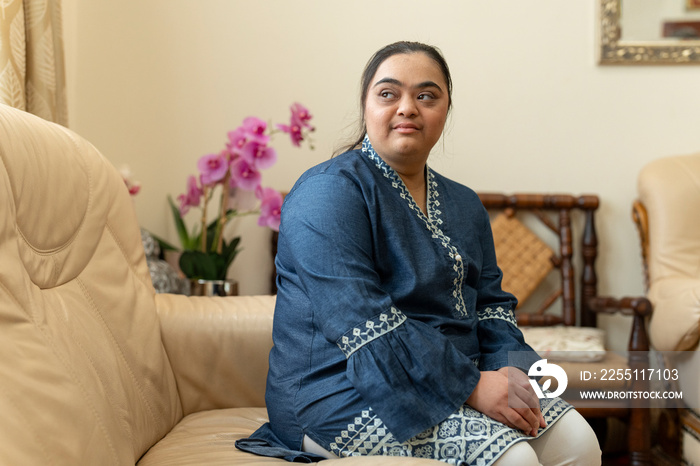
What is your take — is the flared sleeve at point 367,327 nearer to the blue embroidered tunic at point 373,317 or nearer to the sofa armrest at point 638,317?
the blue embroidered tunic at point 373,317

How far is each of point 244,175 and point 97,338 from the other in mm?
1024

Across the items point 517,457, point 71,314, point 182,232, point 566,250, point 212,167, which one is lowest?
point 566,250

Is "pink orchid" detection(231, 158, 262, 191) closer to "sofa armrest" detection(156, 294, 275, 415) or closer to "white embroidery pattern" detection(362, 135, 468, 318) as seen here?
"sofa armrest" detection(156, 294, 275, 415)

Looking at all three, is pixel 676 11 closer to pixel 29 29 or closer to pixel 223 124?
pixel 223 124

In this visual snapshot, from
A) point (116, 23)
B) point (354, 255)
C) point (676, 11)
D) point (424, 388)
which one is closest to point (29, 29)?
point (116, 23)

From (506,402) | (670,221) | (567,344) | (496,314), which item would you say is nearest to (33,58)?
(496,314)

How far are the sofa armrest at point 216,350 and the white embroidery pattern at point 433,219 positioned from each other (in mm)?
471

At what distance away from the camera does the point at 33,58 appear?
1.73 m

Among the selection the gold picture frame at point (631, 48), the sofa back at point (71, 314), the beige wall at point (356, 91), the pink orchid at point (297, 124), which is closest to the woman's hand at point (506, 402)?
the sofa back at point (71, 314)

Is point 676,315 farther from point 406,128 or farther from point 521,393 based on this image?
point 406,128

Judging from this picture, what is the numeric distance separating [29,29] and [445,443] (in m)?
1.51

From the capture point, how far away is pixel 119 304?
4.40 feet

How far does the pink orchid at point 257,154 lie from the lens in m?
2.11

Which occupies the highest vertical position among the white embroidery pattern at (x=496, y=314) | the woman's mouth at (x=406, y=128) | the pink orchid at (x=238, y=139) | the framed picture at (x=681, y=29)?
the framed picture at (x=681, y=29)
